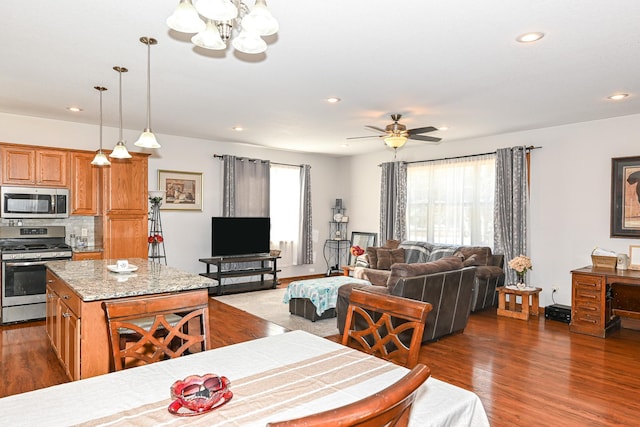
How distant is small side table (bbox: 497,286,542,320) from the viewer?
217 inches

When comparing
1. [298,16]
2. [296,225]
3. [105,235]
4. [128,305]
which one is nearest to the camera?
[128,305]

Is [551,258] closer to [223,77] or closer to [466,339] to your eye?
[466,339]

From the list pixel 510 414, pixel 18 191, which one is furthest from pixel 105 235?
pixel 510 414

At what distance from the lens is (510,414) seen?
2.88 meters

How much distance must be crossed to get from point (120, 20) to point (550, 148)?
578 cm

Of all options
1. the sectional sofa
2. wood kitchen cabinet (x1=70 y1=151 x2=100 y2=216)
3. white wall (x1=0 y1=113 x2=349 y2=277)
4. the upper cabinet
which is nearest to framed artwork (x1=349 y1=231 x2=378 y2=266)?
white wall (x1=0 y1=113 x2=349 y2=277)

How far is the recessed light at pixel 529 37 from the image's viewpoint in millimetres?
2846

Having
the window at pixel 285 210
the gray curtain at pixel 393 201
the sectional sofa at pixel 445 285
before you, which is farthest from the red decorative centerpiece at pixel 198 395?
the window at pixel 285 210

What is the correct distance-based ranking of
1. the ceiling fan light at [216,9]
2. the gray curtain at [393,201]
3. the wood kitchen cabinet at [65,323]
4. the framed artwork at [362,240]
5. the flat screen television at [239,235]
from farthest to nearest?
the framed artwork at [362,240], the gray curtain at [393,201], the flat screen television at [239,235], the wood kitchen cabinet at [65,323], the ceiling fan light at [216,9]

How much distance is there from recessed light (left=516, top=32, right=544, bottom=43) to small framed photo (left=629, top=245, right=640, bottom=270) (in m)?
3.71

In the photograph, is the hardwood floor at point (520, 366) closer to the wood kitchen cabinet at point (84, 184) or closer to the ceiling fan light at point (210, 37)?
the wood kitchen cabinet at point (84, 184)

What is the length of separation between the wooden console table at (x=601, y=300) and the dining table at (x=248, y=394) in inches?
173

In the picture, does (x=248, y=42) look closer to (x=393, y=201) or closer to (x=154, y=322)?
(x=154, y=322)

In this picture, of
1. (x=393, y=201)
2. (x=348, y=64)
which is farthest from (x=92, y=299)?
(x=393, y=201)
